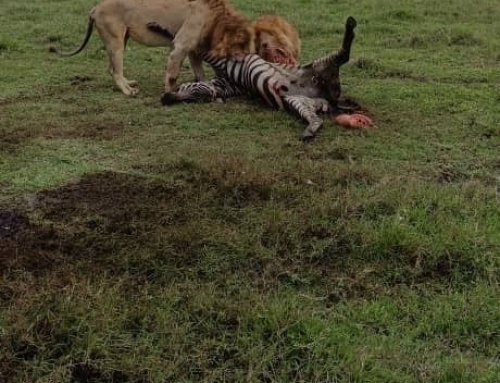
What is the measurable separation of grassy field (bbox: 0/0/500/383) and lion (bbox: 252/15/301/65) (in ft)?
1.97

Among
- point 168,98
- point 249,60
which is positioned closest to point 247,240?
point 168,98

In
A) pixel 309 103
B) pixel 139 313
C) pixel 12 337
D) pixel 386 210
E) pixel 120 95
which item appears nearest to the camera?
pixel 12 337

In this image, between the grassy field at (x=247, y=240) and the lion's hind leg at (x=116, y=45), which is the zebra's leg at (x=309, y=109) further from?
the lion's hind leg at (x=116, y=45)

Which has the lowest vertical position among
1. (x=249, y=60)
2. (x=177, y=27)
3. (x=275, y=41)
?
(x=249, y=60)

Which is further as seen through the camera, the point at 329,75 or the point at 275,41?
the point at 275,41

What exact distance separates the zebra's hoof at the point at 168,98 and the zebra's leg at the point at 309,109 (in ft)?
3.24

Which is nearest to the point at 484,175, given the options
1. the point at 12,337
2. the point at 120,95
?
the point at 12,337

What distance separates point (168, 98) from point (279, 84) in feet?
3.23

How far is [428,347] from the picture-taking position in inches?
108

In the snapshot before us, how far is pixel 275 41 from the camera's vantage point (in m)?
6.57

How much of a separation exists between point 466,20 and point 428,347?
330 inches

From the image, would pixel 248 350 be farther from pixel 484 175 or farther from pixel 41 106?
pixel 41 106

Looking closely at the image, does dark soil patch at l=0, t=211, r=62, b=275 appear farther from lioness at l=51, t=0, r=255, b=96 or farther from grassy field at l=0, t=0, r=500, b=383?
lioness at l=51, t=0, r=255, b=96

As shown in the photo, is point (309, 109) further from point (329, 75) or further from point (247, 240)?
point (247, 240)
